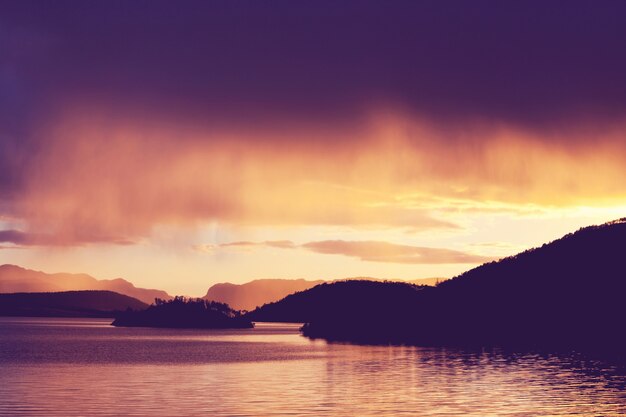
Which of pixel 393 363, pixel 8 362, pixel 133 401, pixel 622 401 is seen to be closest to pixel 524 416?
pixel 622 401

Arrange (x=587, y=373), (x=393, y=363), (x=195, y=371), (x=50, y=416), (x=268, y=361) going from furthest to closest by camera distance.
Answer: (x=268, y=361) < (x=393, y=363) < (x=195, y=371) < (x=587, y=373) < (x=50, y=416)

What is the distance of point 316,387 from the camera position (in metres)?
99.4

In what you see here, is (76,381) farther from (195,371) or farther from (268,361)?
(268,361)

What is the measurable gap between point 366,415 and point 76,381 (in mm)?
45208

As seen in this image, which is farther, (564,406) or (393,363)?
(393,363)

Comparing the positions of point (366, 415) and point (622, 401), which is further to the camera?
point (622, 401)

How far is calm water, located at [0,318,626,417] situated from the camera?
77500 mm

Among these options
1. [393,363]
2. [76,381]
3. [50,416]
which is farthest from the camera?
[393,363]

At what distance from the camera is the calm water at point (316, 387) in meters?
77.5

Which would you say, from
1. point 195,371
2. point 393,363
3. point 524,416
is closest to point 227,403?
Answer: point 524,416

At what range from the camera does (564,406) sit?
3182 inches

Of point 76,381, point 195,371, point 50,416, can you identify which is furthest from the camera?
point 195,371

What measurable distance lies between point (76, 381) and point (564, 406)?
5454 cm

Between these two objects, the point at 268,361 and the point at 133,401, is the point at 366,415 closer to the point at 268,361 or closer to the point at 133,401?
the point at 133,401
